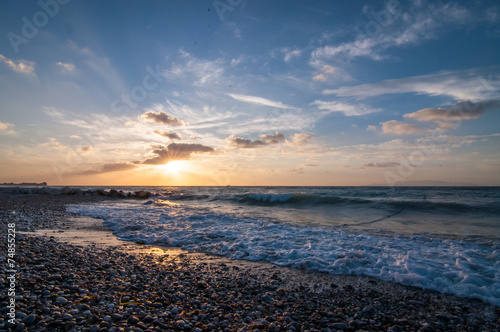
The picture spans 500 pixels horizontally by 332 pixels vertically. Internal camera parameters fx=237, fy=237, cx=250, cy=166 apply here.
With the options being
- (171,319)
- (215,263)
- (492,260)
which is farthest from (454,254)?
(171,319)

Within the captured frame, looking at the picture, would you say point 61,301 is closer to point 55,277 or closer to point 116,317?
point 116,317

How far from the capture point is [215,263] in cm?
659

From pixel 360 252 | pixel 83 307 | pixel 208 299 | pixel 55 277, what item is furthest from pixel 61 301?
pixel 360 252

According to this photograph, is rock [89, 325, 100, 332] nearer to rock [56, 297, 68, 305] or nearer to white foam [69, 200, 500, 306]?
rock [56, 297, 68, 305]

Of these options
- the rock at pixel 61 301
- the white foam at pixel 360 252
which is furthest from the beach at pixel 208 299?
the white foam at pixel 360 252

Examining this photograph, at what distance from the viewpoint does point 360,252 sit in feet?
24.0

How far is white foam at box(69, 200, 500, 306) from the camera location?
5531 millimetres

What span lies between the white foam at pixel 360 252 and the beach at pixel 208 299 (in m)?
0.47

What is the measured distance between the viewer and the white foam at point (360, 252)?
5531 mm

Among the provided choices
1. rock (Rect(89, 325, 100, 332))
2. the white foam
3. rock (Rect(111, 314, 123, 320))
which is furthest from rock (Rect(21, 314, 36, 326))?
the white foam

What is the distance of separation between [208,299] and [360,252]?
5151mm

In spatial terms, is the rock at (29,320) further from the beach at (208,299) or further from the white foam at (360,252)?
the white foam at (360,252)

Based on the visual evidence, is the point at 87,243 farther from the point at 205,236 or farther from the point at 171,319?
the point at 171,319

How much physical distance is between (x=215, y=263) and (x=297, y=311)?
123 inches
